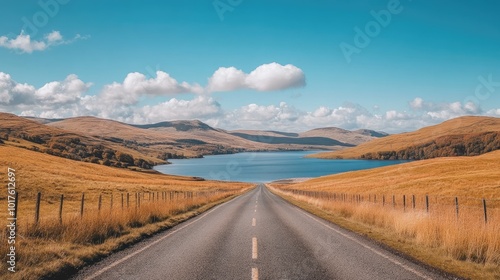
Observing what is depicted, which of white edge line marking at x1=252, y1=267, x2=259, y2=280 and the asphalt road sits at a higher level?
white edge line marking at x1=252, y1=267, x2=259, y2=280

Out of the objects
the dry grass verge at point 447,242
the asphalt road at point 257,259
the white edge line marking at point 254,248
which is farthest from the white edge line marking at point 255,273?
the dry grass verge at point 447,242

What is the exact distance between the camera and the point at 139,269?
29.3ft

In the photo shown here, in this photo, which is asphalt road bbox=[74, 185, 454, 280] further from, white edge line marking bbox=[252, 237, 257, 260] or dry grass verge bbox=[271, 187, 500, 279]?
dry grass verge bbox=[271, 187, 500, 279]

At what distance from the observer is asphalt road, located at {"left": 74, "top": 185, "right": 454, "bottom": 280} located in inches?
330

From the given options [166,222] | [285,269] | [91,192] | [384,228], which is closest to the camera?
[285,269]

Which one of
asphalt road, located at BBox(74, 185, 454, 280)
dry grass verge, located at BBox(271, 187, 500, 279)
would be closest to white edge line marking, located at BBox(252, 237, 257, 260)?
asphalt road, located at BBox(74, 185, 454, 280)

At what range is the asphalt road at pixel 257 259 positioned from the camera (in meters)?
8.39

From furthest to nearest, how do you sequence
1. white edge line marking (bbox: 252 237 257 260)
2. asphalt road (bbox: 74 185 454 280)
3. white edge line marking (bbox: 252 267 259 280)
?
white edge line marking (bbox: 252 237 257 260) < asphalt road (bbox: 74 185 454 280) < white edge line marking (bbox: 252 267 259 280)

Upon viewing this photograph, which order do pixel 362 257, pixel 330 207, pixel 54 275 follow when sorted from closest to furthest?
pixel 54 275
pixel 362 257
pixel 330 207

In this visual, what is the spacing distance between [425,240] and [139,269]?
406 inches

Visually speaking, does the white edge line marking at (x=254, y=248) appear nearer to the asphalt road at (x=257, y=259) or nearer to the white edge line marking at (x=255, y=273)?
the asphalt road at (x=257, y=259)

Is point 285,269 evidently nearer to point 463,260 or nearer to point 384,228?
point 463,260

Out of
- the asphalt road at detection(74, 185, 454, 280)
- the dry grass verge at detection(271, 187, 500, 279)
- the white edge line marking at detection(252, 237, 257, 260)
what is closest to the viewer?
the asphalt road at detection(74, 185, 454, 280)

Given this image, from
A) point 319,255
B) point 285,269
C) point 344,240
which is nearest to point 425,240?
point 344,240
